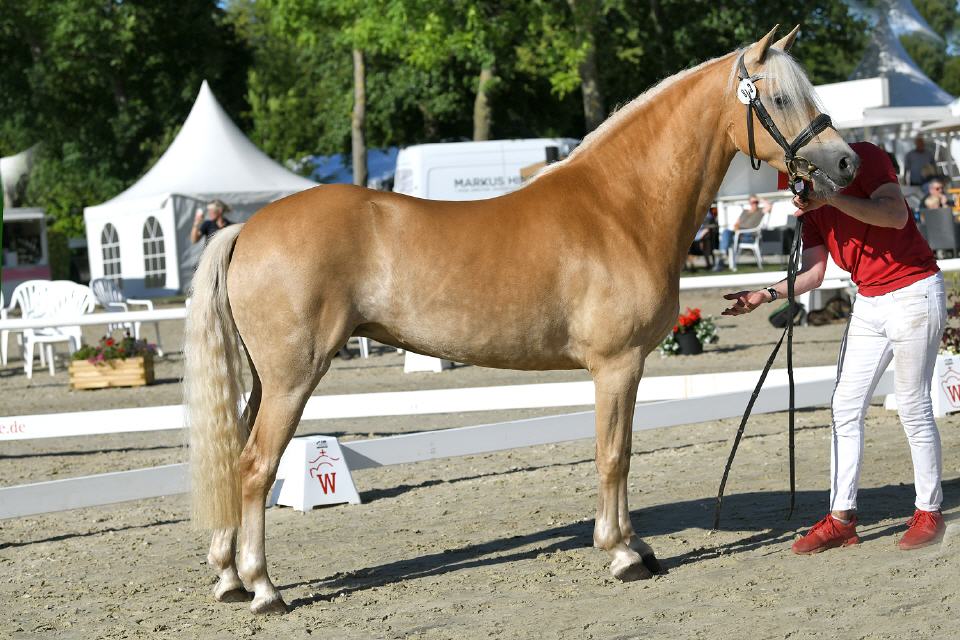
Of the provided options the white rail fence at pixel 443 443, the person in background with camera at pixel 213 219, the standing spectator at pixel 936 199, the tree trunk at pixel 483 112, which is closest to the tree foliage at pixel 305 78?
the tree trunk at pixel 483 112

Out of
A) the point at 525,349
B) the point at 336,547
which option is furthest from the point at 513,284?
the point at 336,547

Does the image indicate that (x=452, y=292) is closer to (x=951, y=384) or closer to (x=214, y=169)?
(x=951, y=384)

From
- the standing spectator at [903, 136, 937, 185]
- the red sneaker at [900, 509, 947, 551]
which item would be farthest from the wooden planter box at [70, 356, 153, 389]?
the standing spectator at [903, 136, 937, 185]

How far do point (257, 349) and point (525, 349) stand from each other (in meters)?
1.12

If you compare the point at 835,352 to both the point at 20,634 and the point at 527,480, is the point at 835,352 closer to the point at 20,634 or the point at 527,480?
the point at 527,480

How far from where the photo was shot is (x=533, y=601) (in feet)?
15.1

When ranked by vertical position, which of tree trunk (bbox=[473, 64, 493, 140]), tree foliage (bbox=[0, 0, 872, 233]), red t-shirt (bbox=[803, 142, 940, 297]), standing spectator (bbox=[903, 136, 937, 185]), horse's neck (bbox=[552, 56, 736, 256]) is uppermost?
tree foliage (bbox=[0, 0, 872, 233])

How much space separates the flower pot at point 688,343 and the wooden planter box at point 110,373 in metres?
6.31

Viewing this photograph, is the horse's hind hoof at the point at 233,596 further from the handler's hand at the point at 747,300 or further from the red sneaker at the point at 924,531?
the red sneaker at the point at 924,531

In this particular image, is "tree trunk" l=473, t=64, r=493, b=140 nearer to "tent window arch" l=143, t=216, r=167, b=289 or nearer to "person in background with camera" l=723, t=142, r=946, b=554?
"tent window arch" l=143, t=216, r=167, b=289

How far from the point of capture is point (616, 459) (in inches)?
193

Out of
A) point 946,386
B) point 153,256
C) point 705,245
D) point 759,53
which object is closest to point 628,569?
point 759,53

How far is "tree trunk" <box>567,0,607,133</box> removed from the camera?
27.6 metres

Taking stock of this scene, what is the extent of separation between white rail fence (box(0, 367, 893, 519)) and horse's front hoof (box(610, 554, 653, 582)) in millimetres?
2116
